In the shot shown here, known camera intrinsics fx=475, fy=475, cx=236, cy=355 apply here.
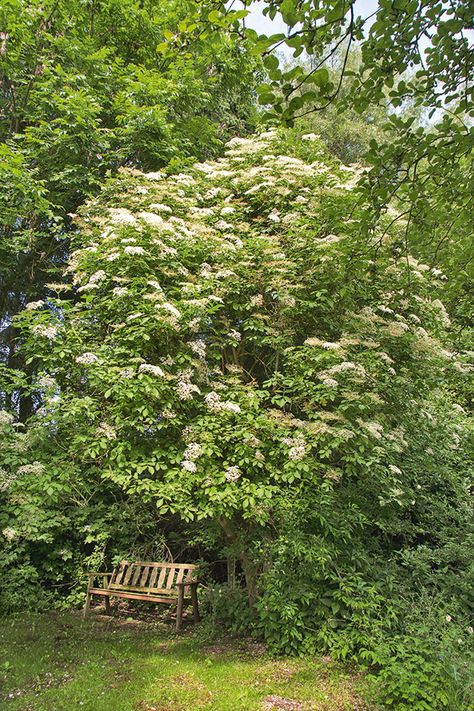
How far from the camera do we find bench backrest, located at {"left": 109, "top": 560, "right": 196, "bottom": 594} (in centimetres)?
581

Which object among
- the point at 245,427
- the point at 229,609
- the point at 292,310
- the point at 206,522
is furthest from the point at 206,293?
the point at 229,609

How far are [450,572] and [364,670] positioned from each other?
1522mm

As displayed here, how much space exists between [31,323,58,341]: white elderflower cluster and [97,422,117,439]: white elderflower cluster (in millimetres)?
1090

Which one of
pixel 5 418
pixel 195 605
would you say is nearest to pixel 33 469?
pixel 5 418

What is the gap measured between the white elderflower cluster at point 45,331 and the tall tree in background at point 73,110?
2490mm

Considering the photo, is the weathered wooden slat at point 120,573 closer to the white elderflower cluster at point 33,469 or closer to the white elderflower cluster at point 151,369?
the white elderflower cluster at point 33,469

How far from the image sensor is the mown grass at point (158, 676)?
140 inches

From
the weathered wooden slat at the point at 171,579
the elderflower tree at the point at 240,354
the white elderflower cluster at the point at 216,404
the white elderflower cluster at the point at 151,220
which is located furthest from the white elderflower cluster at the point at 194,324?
the weathered wooden slat at the point at 171,579

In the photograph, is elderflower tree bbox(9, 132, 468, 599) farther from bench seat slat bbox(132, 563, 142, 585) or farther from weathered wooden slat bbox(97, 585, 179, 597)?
bench seat slat bbox(132, 563, 142, 585)

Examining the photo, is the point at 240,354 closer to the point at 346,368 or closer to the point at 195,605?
the point at 346,368

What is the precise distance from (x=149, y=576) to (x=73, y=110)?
6843mm

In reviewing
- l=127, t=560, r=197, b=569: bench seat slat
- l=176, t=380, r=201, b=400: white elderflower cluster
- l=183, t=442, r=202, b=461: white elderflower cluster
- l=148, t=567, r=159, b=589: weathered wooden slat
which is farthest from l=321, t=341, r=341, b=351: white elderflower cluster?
l=148, t=567, r=159, b=589: weathered wooden slat

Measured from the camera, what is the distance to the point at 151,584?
232 inches

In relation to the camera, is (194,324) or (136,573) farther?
(136,573)
